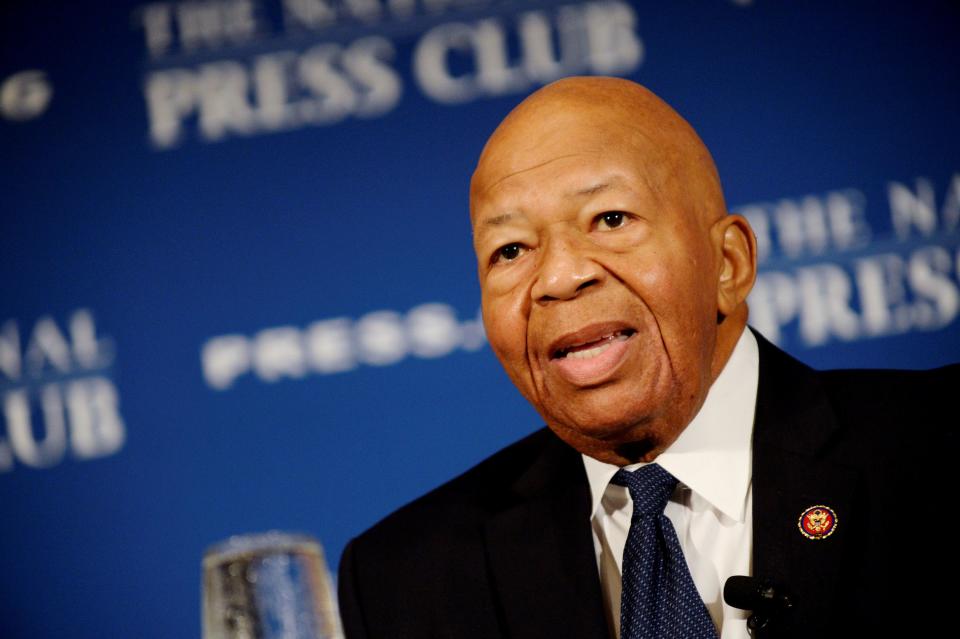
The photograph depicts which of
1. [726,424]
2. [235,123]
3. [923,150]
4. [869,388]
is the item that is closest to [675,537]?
[726,424]

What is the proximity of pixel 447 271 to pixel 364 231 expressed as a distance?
228 millimetres

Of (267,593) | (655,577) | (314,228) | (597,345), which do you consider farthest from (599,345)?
(314,228)

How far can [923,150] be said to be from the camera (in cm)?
267

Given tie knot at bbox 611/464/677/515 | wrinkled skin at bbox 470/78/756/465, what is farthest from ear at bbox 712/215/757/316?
tie knot at bbox 611/464/677/515

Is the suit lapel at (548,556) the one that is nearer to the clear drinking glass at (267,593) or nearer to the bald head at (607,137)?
the bald head at (607,137)

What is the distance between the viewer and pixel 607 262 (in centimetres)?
154

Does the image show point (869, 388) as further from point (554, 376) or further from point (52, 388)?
point (52, 388)

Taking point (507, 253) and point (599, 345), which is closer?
point (599, 345)

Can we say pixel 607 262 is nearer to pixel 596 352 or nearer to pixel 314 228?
pixel 596 352

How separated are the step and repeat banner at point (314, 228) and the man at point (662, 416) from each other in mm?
969

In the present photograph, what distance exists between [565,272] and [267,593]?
633 millimetres

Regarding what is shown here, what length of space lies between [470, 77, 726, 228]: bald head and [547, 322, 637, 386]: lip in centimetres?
21

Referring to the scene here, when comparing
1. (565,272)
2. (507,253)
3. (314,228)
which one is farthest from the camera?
(314,228)

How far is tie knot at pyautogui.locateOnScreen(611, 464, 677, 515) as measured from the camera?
63.7 inches
